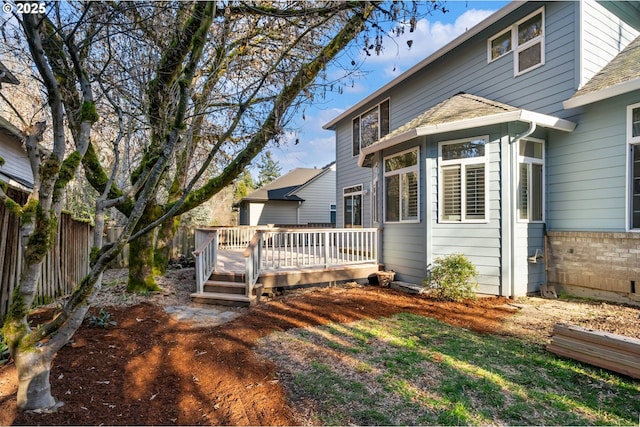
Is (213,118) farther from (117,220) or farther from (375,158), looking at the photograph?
(117,220)

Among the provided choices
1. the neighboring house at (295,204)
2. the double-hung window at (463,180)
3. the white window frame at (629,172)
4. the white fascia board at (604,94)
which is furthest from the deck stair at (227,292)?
the neighboring house at (295,204)

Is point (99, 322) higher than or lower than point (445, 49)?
lower

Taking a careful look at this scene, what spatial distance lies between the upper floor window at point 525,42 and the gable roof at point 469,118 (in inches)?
36.5

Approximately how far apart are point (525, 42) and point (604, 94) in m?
2.32

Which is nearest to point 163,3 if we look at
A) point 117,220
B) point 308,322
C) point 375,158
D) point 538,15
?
point 308,322

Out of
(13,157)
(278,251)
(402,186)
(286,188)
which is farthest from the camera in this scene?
(286,188)

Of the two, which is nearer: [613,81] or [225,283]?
[613,81]

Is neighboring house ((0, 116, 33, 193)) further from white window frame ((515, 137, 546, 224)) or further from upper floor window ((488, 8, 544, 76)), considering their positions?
upper floor window ((488, 8, 544, 76))

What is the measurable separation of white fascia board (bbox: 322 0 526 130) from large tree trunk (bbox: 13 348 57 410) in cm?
931

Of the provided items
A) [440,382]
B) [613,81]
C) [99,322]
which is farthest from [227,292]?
[613,81]

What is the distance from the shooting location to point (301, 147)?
Answer: 5.26m

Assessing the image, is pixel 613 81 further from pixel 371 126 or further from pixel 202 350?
pixel 202 350

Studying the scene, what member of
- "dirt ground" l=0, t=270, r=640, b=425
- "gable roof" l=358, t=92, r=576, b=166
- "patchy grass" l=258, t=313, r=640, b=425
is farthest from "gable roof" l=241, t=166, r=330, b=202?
"patchy grass" l=258, t=313, r=640, b=425

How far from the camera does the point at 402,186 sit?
7441 mm
